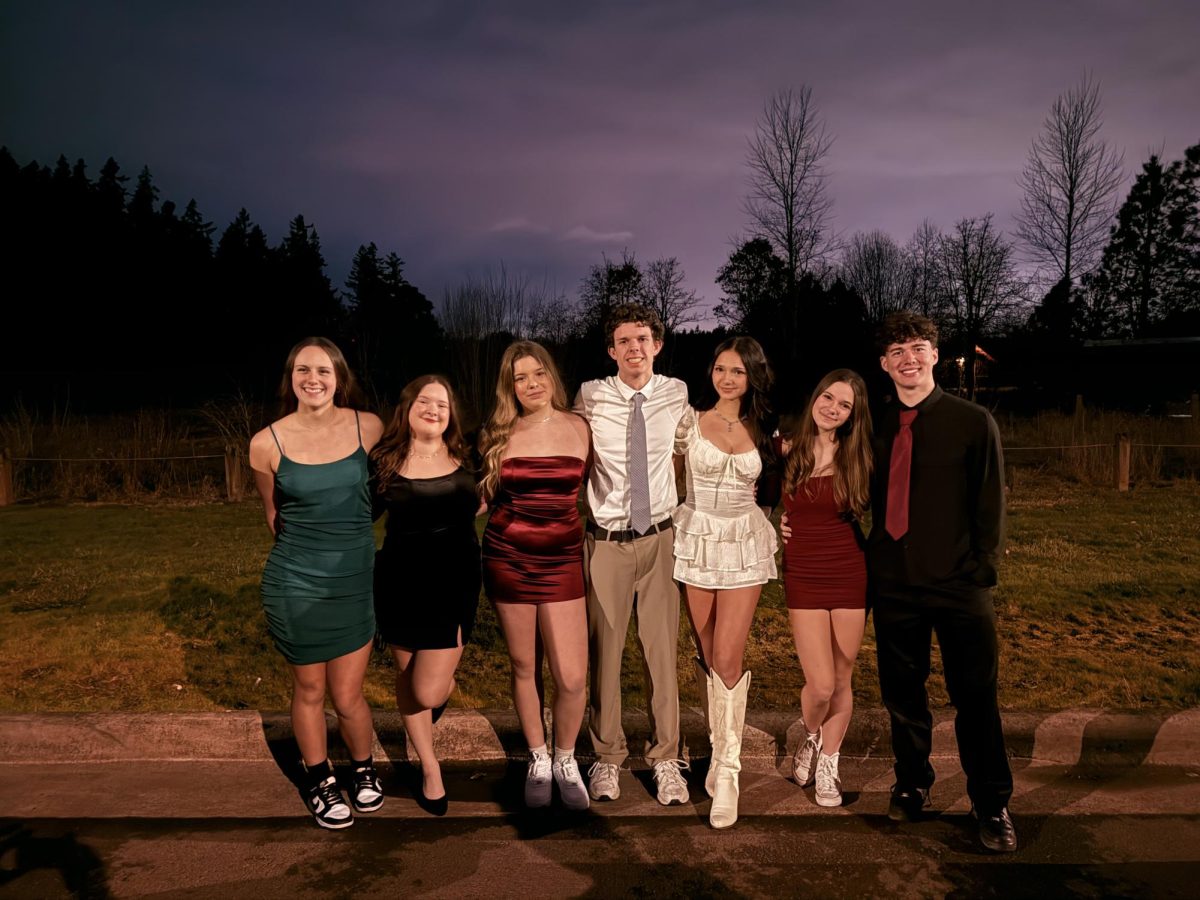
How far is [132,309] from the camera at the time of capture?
40.4 m

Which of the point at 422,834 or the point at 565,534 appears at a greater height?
the point at 565,534

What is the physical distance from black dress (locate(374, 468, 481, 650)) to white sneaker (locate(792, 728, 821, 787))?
5.71 ft

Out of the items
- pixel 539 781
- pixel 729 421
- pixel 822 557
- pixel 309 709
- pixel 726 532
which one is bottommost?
pixel 539 781

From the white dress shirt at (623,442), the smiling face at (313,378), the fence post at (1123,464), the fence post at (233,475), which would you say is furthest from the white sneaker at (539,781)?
the fence post at (1123,464)

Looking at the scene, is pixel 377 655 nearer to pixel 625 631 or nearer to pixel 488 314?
pixel 625 631

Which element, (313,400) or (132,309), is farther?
(132,309)

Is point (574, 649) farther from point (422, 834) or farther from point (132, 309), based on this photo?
point (132, 309)

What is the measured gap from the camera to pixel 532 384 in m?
3.88

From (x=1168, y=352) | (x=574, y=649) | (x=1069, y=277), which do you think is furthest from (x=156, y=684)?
(x=1168, y=352)

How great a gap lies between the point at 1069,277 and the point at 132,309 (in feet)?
138

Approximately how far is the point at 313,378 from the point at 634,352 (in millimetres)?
1549

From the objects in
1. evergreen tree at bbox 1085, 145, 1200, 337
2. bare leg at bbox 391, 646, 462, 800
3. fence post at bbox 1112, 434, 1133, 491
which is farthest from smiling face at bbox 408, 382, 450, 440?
evergreen tree at bbox 1085, 145, 1200, 337

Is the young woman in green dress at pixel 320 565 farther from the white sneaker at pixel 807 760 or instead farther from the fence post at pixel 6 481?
the fence post at pixel 6 481

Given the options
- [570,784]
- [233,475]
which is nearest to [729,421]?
[570,784]
